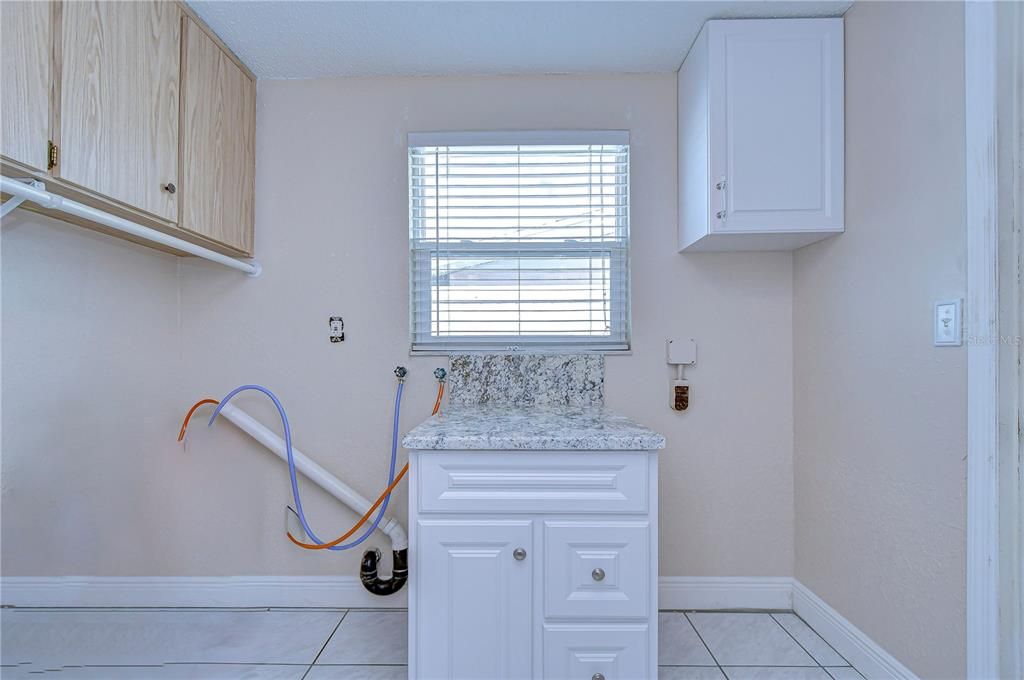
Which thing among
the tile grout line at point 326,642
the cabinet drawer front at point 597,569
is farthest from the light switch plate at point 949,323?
the tile grout line at point 326,642

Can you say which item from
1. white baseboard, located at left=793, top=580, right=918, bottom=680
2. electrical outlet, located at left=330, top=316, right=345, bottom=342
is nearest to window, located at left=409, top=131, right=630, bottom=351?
electrical outlet, located at left=330, top=316, right=345, bottom=342

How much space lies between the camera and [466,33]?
1783 millimetres

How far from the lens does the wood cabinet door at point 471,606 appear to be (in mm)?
1350

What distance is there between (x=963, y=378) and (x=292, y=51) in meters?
2.43

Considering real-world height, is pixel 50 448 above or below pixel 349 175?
below

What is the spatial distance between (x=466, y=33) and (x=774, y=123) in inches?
45.1

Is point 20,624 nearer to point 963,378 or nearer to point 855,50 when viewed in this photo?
point 963,378

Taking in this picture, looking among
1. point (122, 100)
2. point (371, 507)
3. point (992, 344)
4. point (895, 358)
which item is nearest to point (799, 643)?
point (895, 358)

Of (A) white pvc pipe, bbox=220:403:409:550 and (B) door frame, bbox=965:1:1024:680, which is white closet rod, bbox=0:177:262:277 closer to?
(A) white pvc pipe, bbox=220:403:409:550

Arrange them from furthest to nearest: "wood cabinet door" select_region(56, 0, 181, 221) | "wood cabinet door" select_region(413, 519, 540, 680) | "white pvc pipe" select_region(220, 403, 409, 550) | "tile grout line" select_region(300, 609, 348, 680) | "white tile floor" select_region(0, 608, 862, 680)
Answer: "white pvc pipe" select_region(220, 403, 409, 550) < "tile grout line" select_region(300, 609, 348, 680) < "white tile floor" select_region(0, 608, 862, 680) < "wood cabinet door" select_region(413, 519, 540, 680) < "wood cabinet door" select_region(56, 0, 181, 221)

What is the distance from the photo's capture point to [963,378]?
4.05 feet

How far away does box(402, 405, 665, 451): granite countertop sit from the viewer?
1360 mm

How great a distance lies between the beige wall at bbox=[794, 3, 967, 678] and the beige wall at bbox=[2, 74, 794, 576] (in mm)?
221

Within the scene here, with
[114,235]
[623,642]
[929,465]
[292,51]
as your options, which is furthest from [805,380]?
[114,235]
